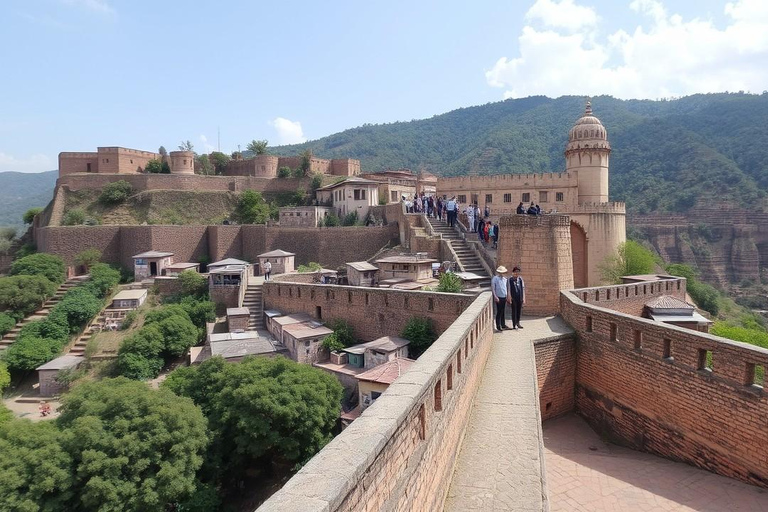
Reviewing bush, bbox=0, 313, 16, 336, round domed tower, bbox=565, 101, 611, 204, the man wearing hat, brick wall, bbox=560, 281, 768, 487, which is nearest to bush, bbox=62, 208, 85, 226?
bush, bbox=0, 313, 16, 336

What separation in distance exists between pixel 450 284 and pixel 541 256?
5.83 metres

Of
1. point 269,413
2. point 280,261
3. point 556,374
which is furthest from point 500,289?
point 280,261

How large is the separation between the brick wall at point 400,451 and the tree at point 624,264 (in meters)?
21.8

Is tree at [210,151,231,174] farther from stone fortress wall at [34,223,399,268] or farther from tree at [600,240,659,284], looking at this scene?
tree at [600,240,659,284]

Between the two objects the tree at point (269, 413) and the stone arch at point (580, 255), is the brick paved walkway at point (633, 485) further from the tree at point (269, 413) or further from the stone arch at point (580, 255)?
the stone arch at point (580, 255)

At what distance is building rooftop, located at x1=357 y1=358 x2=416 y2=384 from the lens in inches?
542

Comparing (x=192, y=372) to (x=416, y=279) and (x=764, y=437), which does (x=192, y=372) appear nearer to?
(x=416, y=279)

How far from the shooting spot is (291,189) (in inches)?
1735

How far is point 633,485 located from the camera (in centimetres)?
664

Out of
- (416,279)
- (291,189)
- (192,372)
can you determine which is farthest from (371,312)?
(291,189)

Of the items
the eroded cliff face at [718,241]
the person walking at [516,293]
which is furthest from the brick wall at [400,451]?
the eroded cliff face at [718,241]

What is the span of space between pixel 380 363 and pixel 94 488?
7968mm

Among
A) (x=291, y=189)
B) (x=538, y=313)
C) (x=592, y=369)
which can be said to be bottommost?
(x=592, y=369)

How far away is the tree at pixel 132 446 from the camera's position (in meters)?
11.2
